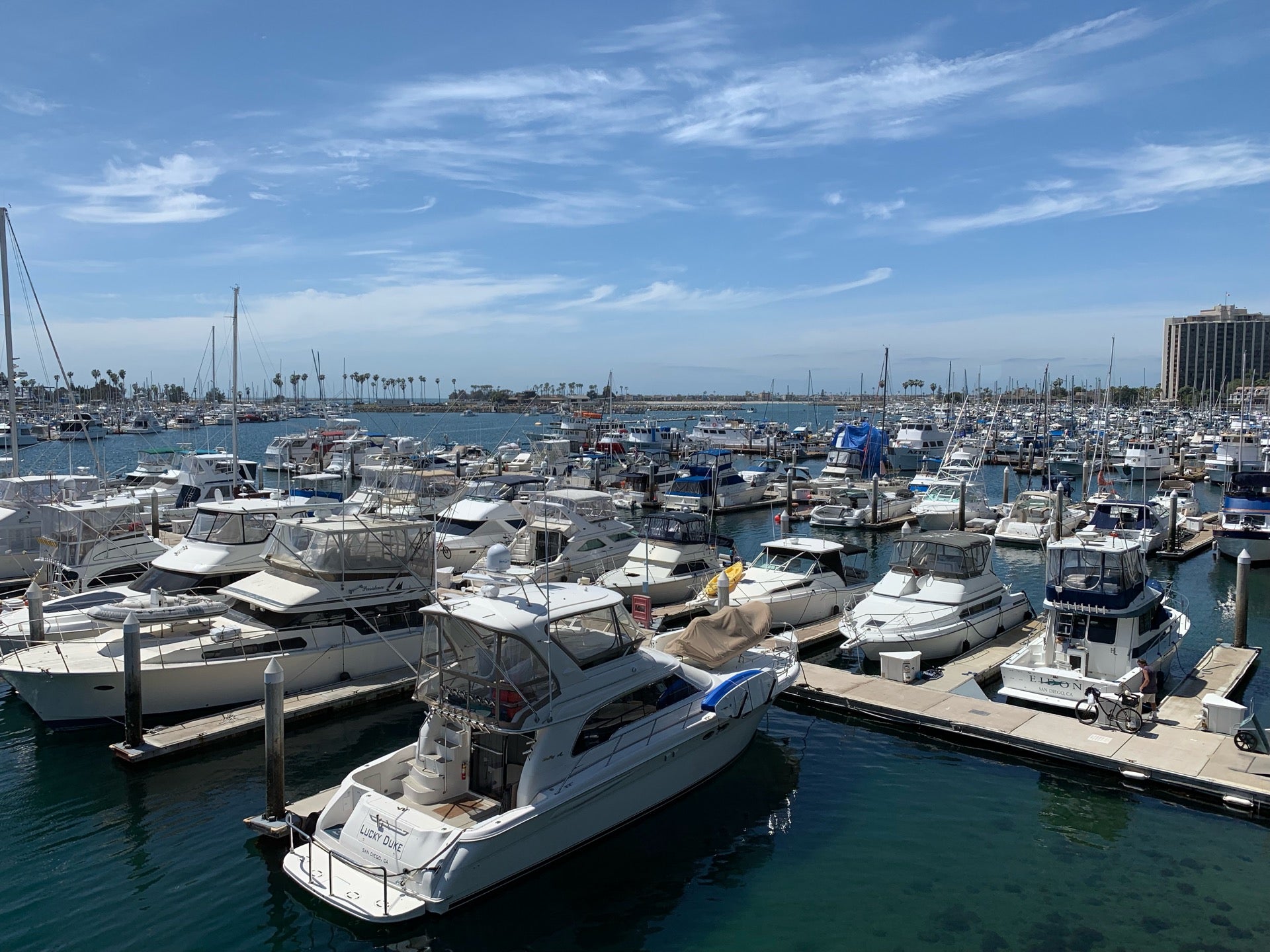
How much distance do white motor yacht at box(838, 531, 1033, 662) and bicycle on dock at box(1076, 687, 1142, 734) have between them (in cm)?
457

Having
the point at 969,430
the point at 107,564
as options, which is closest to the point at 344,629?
the point at 107,564

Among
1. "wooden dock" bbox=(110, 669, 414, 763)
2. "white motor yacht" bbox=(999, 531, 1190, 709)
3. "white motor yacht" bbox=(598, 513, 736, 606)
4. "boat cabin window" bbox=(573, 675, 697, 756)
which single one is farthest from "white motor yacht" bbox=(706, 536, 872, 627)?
"wooden dock" bbox=(110, 669, 414, 763)

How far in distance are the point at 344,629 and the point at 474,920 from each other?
9.06 meters

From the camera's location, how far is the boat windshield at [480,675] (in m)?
11.9

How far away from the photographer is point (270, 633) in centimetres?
1805

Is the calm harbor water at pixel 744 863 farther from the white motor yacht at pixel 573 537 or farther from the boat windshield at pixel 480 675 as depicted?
the white motor yacht at pixel 573 537

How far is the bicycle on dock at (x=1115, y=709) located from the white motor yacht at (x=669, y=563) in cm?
→ 1207

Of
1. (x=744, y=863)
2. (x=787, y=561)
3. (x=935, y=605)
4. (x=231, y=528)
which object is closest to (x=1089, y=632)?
(x=935, y=605)

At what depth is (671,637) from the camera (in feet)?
60.0

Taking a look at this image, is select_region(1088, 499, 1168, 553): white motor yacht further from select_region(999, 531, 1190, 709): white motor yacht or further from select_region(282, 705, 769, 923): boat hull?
select_region(282, 705, 769, 923): boat hull

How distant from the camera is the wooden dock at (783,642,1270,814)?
14086mm

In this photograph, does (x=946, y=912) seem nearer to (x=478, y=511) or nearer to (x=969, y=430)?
(x=478, y=511)

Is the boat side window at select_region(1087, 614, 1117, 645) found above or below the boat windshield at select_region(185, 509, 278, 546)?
below

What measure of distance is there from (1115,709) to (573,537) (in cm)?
1755
